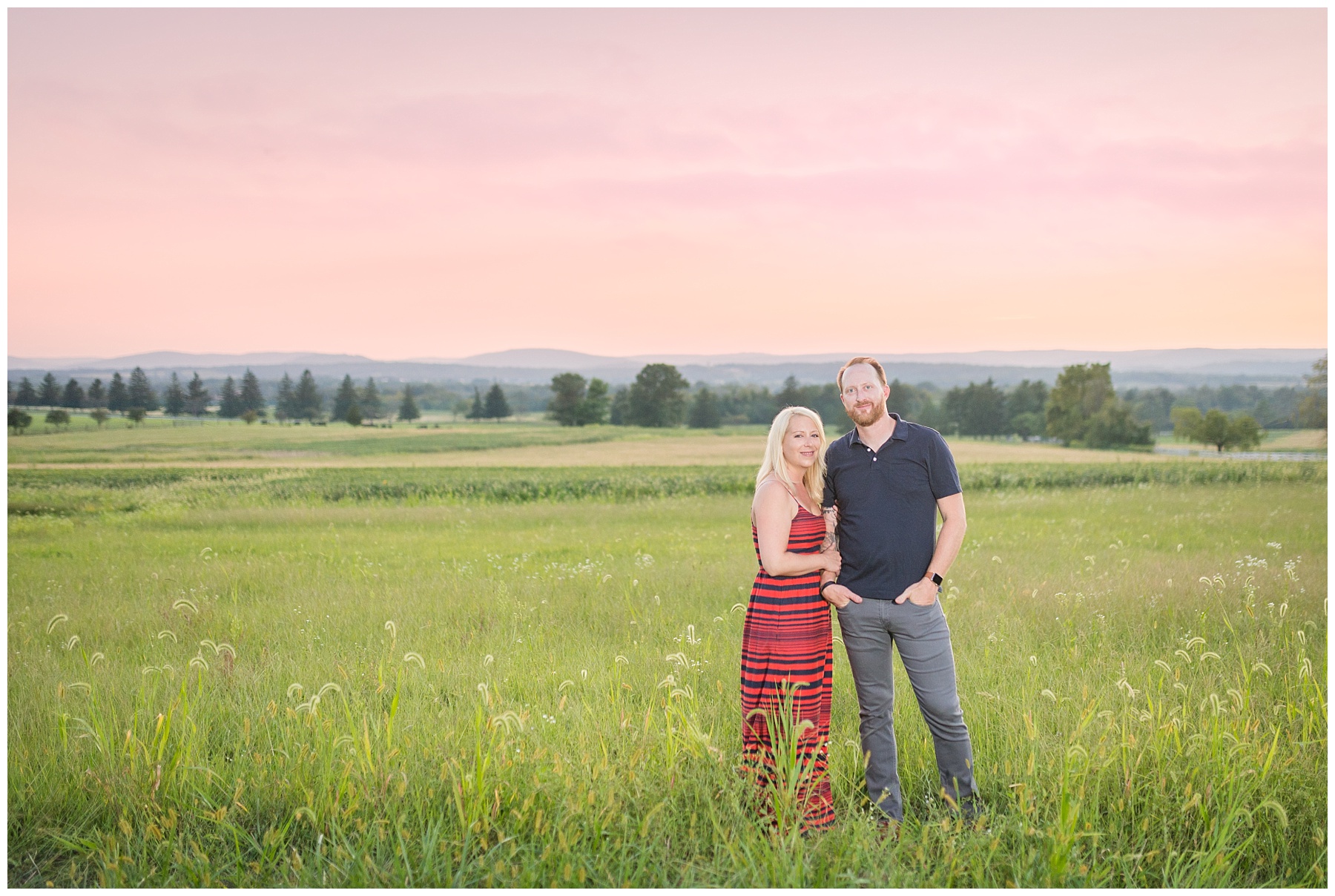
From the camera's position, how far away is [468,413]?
83.8m

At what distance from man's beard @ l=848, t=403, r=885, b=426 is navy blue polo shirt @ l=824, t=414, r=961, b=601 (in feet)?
0.32

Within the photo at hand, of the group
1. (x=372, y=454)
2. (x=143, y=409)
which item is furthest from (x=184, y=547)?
(x=143, y=409)

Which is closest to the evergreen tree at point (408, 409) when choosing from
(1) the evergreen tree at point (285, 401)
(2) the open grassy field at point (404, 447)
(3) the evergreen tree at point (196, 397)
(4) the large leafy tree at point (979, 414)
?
(2) the open grassy field at point (404, 447)

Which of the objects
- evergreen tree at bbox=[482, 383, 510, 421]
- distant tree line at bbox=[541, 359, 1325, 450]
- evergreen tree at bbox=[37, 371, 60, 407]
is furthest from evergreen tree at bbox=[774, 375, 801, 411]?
evergreen tree at bbox=[37, 371, 60, 407]

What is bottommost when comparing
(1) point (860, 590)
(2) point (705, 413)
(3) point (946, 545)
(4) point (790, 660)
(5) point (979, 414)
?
(4) point (790, 660)

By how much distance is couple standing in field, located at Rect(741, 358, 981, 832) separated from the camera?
14.3 ft

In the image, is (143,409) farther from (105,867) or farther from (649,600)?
(105,867)

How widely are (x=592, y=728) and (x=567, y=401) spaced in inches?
2919

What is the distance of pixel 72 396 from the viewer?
40.0 m

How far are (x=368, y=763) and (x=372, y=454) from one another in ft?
152

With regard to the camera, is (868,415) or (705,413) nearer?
(868,415)

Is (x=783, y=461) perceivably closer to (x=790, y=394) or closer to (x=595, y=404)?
(x=790, y=394)

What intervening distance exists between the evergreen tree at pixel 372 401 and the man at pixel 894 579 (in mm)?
73790

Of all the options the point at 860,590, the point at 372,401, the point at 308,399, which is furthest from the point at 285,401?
the point at 860,590
